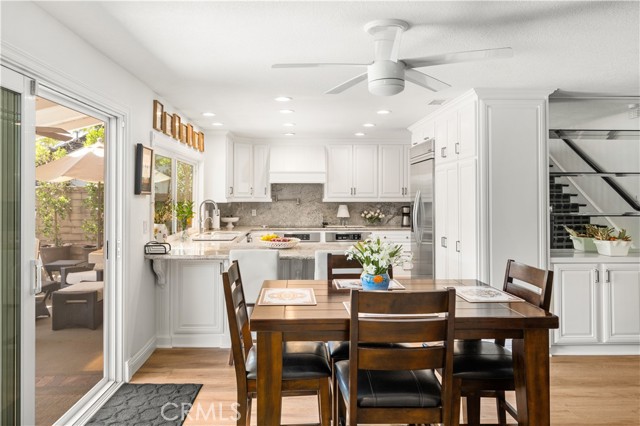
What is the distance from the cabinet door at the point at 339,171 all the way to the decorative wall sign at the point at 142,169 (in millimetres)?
3475

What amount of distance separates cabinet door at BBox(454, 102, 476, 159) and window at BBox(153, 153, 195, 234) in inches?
115

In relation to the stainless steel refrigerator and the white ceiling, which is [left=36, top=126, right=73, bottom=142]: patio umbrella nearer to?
the white ceiling

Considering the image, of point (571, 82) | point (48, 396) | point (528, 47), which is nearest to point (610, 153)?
point (571, 82)

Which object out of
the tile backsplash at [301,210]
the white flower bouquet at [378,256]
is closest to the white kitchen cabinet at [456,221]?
the white flower bouquet at [378,256]

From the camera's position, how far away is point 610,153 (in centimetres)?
454

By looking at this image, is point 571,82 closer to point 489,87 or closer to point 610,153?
point 489,87

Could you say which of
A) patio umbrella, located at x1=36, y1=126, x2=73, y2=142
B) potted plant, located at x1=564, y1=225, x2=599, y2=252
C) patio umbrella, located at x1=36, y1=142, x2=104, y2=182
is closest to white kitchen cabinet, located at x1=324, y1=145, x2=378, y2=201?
potted plant, located at x1=564, y1=225, x2=599, y2=252

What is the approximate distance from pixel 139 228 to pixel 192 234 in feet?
7.03

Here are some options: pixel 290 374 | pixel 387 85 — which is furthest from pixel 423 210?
pixel 290 374

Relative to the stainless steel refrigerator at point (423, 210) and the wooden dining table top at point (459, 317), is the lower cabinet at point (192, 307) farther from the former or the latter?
the stainless steel refrigerator at point (423, 210)

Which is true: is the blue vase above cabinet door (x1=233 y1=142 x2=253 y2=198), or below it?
below

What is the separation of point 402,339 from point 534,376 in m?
0.72

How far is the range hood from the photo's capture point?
664 cm

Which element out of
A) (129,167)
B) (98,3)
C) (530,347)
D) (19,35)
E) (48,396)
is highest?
(98,3)
